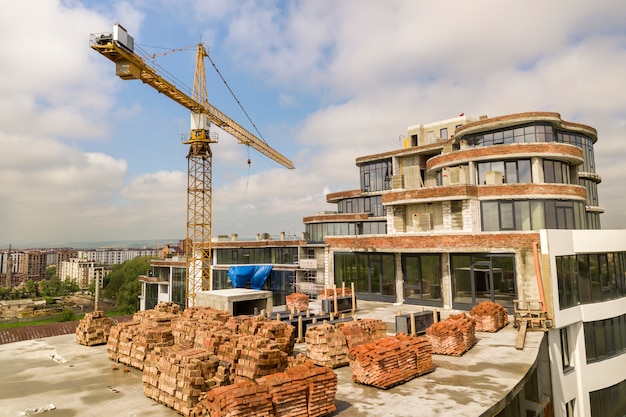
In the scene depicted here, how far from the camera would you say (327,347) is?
1443 centimetres

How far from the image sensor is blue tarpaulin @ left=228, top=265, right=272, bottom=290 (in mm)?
53938

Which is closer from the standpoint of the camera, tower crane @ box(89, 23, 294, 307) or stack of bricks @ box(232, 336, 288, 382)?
stack of bricks @ box(232, 336, 288, 382)

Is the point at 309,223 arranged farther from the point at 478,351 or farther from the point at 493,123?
the point at 478,351

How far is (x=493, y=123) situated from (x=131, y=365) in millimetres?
31050

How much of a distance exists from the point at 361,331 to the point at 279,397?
6.78 metres

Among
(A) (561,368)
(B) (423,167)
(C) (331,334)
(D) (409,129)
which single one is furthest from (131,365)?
(D) (409,129)

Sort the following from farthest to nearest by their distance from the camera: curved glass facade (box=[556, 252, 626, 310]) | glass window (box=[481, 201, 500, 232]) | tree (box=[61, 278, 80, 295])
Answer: tree (box=[61, 278, 80, 295]) < glass window (box=[481, 201, 500, 232]) < curved glass facade (box=[556, 252, 626, 310])

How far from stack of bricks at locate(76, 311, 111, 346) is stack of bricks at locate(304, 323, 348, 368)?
10488mm

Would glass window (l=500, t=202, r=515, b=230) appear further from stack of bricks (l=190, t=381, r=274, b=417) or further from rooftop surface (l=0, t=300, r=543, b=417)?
stack of bricks (l=190, t=381, r=274, b=417)

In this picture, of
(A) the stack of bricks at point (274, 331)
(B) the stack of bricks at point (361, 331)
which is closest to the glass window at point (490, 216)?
(B) the stack of bricks at point (361, 331)

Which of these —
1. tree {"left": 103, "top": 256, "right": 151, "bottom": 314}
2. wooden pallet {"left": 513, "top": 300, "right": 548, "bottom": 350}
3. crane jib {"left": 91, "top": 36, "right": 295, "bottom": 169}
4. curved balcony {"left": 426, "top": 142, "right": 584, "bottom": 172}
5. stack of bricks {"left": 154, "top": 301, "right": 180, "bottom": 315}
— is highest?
crane jib {"left": 91, "top": 36, "right": 295, "bottom": 169}

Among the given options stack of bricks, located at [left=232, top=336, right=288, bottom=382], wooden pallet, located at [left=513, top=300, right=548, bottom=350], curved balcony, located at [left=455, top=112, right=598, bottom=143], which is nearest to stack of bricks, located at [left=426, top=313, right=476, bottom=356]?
wooden pallet, located at [left=513, top=300, right=548, bottom=350]

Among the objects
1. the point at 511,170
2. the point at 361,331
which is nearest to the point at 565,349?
the point at 511,170

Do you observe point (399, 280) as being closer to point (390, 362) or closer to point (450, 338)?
point (450, 338)
